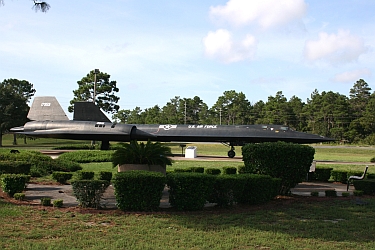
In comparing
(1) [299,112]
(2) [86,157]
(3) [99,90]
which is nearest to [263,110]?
(1) [299,112]

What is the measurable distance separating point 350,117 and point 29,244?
85.3 meters

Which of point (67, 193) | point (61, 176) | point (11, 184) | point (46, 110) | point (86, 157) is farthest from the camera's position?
point (46, 110)

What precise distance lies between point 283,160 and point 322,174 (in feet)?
22.0

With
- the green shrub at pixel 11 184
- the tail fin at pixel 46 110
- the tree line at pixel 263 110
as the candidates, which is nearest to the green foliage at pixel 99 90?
the tree line at pixel 263 110

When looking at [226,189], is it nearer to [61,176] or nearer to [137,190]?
[137,190]

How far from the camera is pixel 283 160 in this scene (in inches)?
430

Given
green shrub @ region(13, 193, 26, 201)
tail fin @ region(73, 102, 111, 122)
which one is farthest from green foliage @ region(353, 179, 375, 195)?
tail fin @ region(73, 102, 111, 122)

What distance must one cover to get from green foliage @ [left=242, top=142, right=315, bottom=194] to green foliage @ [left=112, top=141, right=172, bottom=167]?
2.82m

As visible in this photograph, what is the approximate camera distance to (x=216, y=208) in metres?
9.32

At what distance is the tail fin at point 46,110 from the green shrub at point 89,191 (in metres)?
25.5

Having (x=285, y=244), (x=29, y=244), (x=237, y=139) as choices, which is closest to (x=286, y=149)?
(x=285, y=244)

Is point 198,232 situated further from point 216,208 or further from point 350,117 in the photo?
point 350,117

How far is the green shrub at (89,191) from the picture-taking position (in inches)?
342

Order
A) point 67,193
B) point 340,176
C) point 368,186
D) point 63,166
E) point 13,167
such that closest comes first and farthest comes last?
point 67,193 → point 368,186 → point 13,167 → point 340,176 → point 63,166
